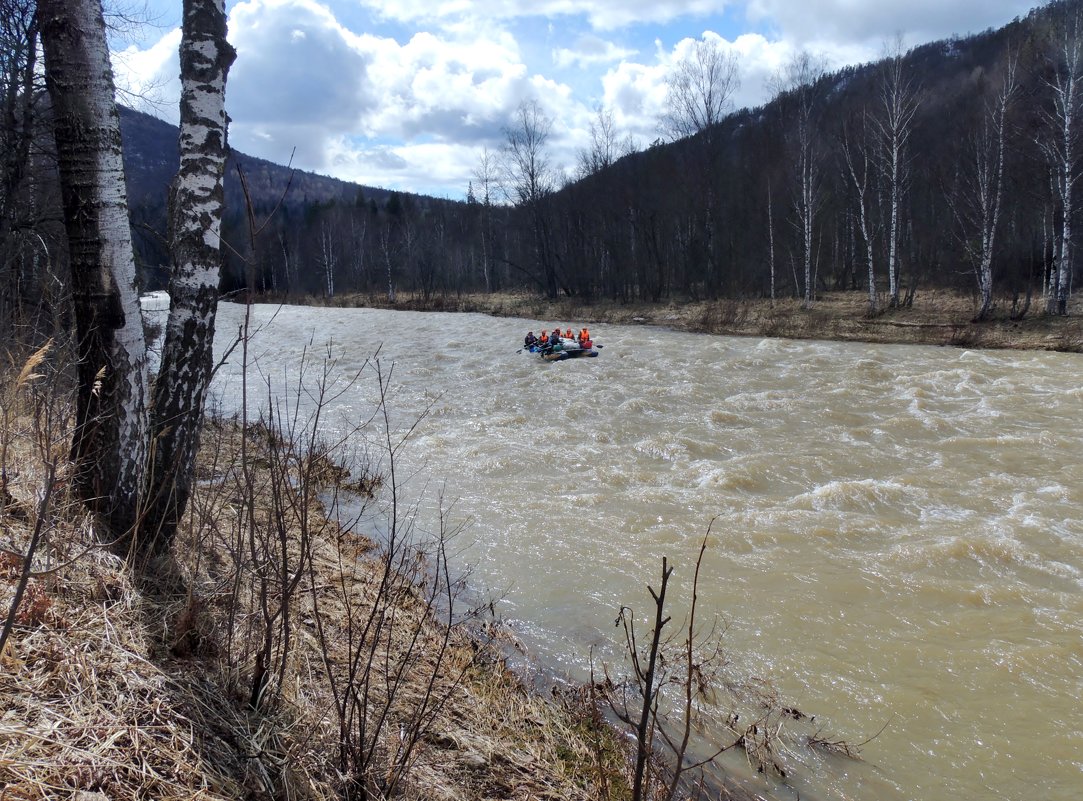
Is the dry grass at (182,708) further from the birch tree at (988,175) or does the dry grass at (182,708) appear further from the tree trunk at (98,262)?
A: the birch tree at (988,175)

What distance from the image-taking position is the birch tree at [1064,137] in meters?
19.5

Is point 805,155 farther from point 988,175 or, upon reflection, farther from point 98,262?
point 98,262

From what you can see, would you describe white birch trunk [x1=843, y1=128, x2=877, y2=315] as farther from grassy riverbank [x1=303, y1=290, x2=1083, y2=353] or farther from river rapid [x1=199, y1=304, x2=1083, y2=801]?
river rapid [x1=199, y1=304, x2=1083, y2=801]

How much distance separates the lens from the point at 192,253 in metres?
3.61

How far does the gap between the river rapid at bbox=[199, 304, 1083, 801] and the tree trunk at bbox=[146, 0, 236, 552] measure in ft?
4.12

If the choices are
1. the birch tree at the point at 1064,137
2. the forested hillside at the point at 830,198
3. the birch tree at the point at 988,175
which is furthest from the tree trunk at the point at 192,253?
the birch tree at the point at 988,175

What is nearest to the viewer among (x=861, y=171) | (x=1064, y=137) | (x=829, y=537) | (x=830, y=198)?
(x=829, y=537)

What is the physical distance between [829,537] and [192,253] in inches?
235

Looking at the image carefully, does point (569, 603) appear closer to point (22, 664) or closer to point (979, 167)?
point (22, 664)

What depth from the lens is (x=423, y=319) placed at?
3406 cm

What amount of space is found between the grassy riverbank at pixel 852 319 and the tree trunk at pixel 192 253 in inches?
799

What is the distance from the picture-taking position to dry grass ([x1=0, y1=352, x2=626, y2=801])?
1907 mm

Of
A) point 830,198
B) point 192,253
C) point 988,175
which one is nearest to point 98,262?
point 192,253

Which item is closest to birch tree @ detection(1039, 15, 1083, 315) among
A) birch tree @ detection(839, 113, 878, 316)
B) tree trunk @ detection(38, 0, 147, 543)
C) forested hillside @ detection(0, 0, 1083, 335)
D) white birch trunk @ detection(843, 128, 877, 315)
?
forested hillside @ detection(0, 0, 1083, 335)
